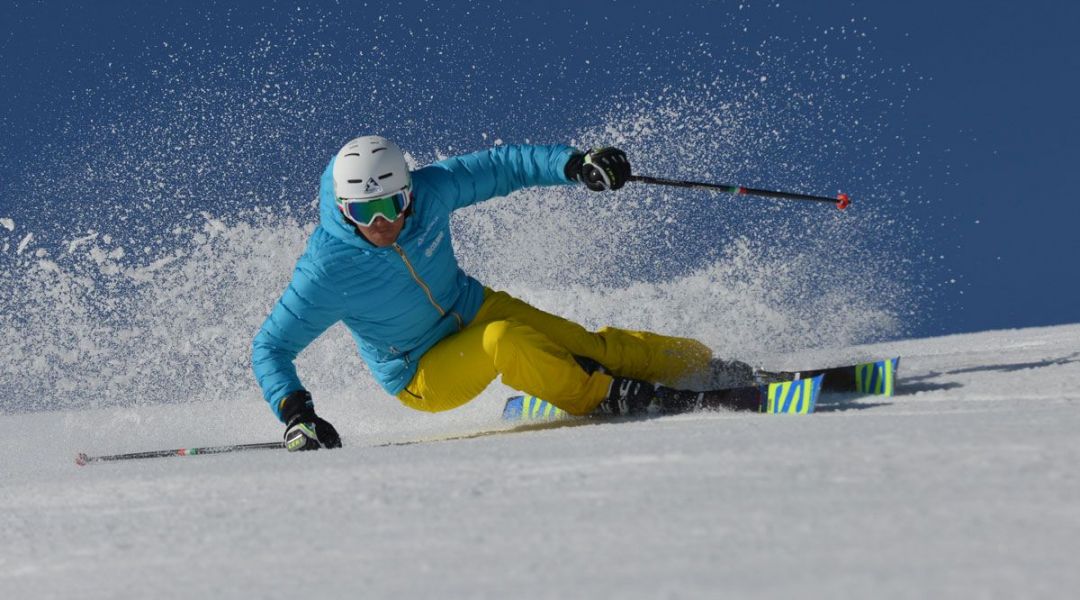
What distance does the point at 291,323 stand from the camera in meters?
4.35

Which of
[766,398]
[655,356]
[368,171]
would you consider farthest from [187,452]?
[766,398]

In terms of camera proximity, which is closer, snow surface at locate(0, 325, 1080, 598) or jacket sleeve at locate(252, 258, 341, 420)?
snow surface at locate(0, 325, 1080, 598)

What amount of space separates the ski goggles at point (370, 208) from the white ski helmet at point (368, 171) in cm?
2

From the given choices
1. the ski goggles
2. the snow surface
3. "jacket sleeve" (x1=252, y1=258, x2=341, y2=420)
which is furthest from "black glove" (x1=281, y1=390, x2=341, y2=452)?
the ski goggles

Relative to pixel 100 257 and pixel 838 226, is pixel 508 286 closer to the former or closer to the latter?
pixel 838 226

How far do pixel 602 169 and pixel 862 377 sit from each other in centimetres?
139

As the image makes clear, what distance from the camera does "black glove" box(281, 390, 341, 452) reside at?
13.2 ft

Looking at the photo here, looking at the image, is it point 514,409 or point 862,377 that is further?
point 514,409

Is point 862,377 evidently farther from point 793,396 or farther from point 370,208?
point 370,208

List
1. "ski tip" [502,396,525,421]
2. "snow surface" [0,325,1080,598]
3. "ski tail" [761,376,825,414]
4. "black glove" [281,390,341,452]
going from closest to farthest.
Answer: "snow surface" [0,325,1080,598], "ski tail" [761,376,825,414], "black glove" [281,390,341,452], "ski tip" [502,396,525,421]


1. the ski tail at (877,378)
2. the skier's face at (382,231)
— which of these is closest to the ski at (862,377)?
the ski tail at (877,378)

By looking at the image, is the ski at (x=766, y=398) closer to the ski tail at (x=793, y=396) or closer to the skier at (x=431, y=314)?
the ski tail at (x=793, y=396)

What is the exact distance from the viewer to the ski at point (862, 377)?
4.30 m

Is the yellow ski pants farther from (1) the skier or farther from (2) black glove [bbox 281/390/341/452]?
(2) black glove [bbox 281/390/341/452]
